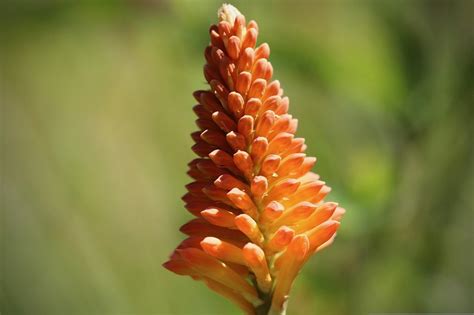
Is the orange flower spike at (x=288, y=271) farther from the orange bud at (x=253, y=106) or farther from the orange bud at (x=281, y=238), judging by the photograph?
the orange bud at (x=253, y=106)

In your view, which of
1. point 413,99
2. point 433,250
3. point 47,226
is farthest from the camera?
point 47,226

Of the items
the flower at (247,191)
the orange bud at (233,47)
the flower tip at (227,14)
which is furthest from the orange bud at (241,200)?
the flower tip at (227,14)

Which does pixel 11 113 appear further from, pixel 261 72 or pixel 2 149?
pixel 261 72

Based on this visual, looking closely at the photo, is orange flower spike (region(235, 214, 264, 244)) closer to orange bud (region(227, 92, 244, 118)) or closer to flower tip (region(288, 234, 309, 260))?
flower tip (region(288, 234, 309, 260))

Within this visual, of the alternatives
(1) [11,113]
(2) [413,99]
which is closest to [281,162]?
(2) [413,99]

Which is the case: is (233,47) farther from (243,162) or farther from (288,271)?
(288,271)

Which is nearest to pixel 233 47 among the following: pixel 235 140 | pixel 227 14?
pixel 227 14
